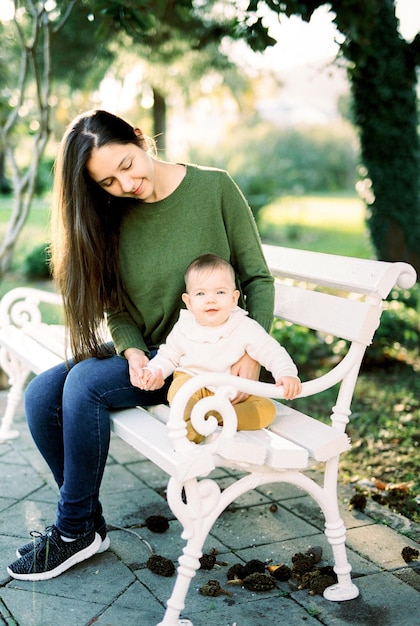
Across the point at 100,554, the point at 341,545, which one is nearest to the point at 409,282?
the point at 341,545

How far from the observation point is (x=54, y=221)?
2.85 metres

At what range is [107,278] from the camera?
2.88 m

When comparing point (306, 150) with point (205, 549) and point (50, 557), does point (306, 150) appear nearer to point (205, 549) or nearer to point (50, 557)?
point (205, 549)

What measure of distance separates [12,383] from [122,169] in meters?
1.70

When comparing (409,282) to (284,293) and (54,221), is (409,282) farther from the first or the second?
(54,221)

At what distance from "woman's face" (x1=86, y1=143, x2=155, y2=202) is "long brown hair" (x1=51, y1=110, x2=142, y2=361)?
28mm

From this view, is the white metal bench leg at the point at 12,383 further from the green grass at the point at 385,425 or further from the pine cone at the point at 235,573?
the pine cone at the point at 235,573

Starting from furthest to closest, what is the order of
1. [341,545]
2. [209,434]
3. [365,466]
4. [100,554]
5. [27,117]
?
[27,117] → [365,466] → [100,554] → [341,545] → [209,434]

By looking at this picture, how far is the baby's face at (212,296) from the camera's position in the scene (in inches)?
99.3

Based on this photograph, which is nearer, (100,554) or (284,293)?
(100,554)

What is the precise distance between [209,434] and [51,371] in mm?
806

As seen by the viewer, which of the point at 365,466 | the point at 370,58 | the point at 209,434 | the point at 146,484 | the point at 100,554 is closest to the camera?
the point at 209,434

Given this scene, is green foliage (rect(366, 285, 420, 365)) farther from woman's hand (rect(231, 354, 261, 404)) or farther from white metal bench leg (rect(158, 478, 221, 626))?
white metal bench leg (rect(158, 478, 221, 626))

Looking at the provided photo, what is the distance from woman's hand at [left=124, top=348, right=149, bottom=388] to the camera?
8.70 feet
